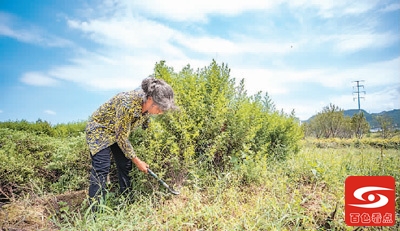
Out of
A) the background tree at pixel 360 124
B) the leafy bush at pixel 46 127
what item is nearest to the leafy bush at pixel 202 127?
the leafy bush at pixel 46 127

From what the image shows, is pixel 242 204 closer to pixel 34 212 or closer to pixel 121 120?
pixel 121 120

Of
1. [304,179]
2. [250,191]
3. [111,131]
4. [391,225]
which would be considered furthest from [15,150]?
[391,225]

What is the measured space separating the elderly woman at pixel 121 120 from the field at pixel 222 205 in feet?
1.14

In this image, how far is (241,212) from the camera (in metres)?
3.25

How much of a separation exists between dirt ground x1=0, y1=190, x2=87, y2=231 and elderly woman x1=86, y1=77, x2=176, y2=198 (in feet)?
1.93

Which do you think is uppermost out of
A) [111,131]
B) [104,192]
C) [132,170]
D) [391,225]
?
[111,131]

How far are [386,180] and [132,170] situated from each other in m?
3.32

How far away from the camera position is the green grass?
10.2 ft

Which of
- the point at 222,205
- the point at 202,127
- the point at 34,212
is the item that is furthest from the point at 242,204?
the point at 34,212

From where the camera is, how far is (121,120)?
141 inches

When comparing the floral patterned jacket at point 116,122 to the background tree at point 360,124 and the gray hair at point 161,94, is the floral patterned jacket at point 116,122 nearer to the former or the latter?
the gray hair at point 161,94

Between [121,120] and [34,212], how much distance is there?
1607 millimetres

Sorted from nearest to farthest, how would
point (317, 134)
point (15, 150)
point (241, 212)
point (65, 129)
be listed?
point (241, 212) → point (15, 150) → point (65, 129) → point (317, 134)

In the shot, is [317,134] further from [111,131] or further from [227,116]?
[111,131]
